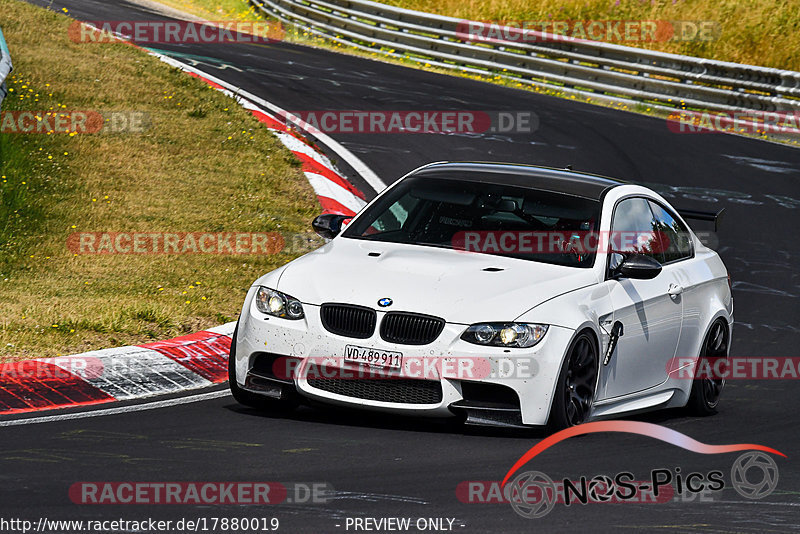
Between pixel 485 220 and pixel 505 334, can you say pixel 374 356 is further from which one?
pixel 485 220

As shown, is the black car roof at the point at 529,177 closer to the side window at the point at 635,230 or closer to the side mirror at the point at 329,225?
the side window at the point at 635,230

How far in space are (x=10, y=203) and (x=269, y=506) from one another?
8.01m

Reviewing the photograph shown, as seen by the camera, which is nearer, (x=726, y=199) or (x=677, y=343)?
(x=677, y=343)

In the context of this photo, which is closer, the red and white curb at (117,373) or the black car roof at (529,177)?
the red and white curb at (117,373)

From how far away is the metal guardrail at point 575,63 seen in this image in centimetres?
2177

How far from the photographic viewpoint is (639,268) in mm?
7660

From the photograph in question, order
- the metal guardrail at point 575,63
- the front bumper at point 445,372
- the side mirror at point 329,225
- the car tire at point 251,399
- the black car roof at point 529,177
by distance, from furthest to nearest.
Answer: the metal guardrail at point 575,63, the side mirror at point 329,225, the black car roof at point 529,177, the car tire at point 251,399, the front bumper at point 445,372

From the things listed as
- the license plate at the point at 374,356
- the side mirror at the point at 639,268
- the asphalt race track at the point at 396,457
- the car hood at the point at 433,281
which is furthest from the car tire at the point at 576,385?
A: the license plate at the point at 374,356

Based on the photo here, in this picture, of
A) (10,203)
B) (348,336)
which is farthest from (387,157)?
(348,336)

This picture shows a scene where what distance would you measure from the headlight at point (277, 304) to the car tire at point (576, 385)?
1.48 meters

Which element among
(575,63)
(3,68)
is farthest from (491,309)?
(575,63)

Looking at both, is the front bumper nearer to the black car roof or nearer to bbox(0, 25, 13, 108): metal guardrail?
the black car roof

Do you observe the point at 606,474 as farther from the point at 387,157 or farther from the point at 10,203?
the point at 387,157

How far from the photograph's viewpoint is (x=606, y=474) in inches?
247
